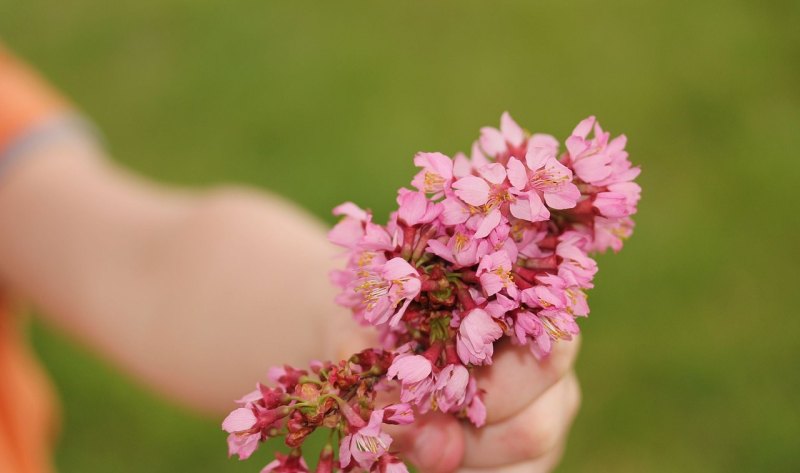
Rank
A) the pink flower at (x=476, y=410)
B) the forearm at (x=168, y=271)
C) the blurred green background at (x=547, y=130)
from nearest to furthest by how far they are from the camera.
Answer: the pink flower at (x=476, y=410)
the forearm at (x=168, y=271)
the blurred green background at (x=547, y=130)

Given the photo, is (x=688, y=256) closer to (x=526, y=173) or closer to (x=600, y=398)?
(x=600, y=398)

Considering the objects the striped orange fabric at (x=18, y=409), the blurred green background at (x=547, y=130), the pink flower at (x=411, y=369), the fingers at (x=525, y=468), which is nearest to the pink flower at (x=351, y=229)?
the pink flower at (x=411, y=369)

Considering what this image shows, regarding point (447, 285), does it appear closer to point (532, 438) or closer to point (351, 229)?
point (351, 229)

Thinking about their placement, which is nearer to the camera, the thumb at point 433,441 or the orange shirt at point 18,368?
the thumb at point 433,441

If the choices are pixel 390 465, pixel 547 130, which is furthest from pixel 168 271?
pixel 547 130

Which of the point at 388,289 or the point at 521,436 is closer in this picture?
the point at 388,289

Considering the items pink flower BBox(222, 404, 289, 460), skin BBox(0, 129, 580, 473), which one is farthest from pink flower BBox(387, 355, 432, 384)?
skin BBox(0, 129, 580, 473)

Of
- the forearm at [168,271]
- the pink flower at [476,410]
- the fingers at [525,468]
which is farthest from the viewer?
the forearm at [168,271]

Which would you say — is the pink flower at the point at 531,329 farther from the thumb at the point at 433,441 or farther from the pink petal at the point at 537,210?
the thumb at the point at 433,441
